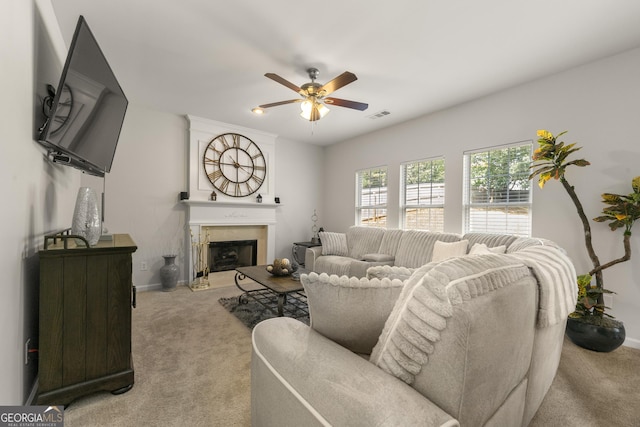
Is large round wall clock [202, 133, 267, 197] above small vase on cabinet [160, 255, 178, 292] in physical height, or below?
above

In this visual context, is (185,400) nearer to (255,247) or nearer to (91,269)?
(91,269)

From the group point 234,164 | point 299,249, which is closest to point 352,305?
point 234,164

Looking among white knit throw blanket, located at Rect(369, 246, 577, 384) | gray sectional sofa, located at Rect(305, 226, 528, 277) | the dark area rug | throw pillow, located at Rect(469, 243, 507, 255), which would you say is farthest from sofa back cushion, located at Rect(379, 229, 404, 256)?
white knit throw blanket, located at Rect(369, 246, 577, 384)

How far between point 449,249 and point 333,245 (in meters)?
1.95

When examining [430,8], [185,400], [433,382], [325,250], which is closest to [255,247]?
[325,250]

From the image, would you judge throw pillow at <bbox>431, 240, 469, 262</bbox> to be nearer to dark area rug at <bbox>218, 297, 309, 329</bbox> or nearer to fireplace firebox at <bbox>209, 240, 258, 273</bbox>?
dark area rug at <bbox>218, 297, 309, 329</bbox>

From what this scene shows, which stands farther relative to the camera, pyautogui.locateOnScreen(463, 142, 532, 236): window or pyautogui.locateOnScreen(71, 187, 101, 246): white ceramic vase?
pyautogui.locateOnScreen(463, 142, 532, 236): window

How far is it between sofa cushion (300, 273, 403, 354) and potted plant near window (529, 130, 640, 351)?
2479 millimetres

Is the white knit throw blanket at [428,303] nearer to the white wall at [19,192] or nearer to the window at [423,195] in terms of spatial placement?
the white wall at [19,192]

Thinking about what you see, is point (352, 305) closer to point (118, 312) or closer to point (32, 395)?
point (118, 312)

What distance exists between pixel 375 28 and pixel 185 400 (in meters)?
3.00

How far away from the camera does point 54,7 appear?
2.07m

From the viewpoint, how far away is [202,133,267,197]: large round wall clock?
4.61 m

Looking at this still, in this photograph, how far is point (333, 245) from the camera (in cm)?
472
